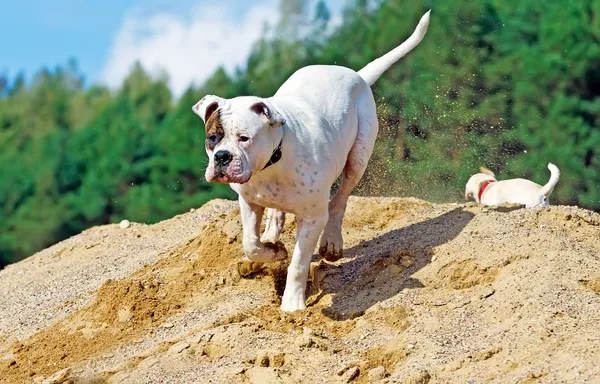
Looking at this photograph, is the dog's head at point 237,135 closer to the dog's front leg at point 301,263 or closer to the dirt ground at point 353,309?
the dog's front leg at point 301,263

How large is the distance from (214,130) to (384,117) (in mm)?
11927

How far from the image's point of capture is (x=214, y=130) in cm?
871

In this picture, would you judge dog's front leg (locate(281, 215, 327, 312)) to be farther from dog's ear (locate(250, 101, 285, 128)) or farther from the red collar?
the red collar

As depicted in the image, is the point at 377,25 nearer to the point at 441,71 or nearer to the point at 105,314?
the point at 441,71

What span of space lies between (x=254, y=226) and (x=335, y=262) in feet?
4.59

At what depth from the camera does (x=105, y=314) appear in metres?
10.2

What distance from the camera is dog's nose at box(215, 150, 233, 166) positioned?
8.59 m

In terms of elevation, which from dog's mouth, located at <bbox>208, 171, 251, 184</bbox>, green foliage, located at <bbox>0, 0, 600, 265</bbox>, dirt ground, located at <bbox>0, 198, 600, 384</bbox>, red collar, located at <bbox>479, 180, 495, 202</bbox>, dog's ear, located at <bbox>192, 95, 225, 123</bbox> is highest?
dog's ear, located at <bbox>192, 95, 225, 123</bbox>

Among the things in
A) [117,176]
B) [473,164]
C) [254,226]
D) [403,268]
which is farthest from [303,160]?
[117,176]

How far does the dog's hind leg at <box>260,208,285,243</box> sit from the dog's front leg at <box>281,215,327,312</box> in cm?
99

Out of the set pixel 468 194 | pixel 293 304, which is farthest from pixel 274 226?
pixel 468 194

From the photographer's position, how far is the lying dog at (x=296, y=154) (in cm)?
873

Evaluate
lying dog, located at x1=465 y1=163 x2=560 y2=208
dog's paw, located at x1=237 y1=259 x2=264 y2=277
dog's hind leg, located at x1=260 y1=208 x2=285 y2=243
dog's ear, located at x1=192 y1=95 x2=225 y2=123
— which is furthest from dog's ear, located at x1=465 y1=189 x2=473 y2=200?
dog's ear, located at x1=192 y1=95 x2=225 y2=123

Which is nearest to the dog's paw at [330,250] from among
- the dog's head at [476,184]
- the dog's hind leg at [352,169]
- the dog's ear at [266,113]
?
the dog's hind leg at [352,169]
